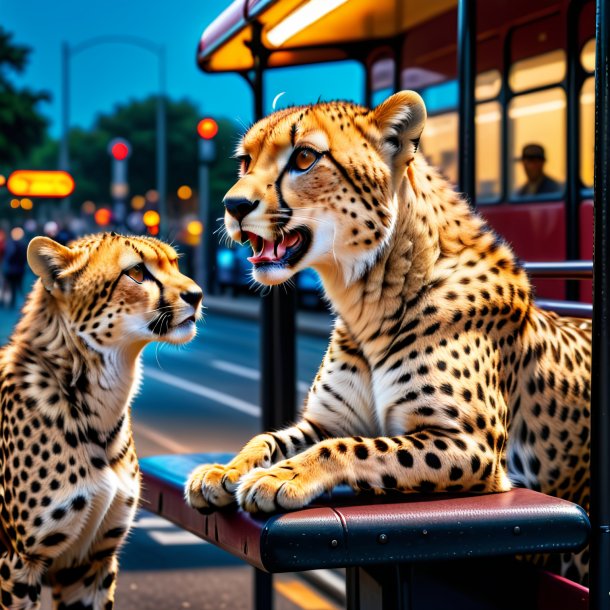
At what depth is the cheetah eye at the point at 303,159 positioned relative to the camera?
8.11 ft

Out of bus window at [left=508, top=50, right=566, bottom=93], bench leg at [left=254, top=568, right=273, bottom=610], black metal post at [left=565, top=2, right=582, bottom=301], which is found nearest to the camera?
bench leg at [left=254, top=568, right=273, bottom=610]

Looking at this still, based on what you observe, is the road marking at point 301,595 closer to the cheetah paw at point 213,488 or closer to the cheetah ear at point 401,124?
the cheetah paw at point 213,488

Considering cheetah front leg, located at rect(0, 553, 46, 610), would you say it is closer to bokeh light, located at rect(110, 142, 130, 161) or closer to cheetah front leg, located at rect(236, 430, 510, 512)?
cheetah front leg, located at rect(236, 430, 510, 512)

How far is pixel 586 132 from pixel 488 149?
2.05m

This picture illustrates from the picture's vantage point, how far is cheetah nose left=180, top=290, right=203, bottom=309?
2.60 meters

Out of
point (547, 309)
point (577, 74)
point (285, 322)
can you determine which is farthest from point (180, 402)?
point (547, 309)

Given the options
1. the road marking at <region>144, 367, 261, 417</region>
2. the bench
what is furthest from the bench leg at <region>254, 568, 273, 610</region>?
the road marking at <region>144, 367, 261, 417</region>

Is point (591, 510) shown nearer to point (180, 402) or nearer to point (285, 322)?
point (285, 322)

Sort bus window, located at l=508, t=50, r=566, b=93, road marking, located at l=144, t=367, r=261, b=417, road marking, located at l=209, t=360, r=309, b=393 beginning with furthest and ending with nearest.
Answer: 1. road marking, located at l=209, t=360, r=309, b=393
2. road marking, located at l=144, t=367, r=261, b=417
3. bus window, located at l=508, t=50, r=566, b=93

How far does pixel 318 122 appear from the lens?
2.51 meters

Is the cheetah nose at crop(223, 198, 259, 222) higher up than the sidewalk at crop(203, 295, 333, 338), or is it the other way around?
the cheetah nose at crop(223, 198, 259, 222)

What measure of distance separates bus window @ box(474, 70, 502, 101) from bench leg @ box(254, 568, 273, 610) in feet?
22.7

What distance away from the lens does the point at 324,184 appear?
8.09 ft

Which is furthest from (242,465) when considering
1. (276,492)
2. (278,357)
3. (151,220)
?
(278,357)
